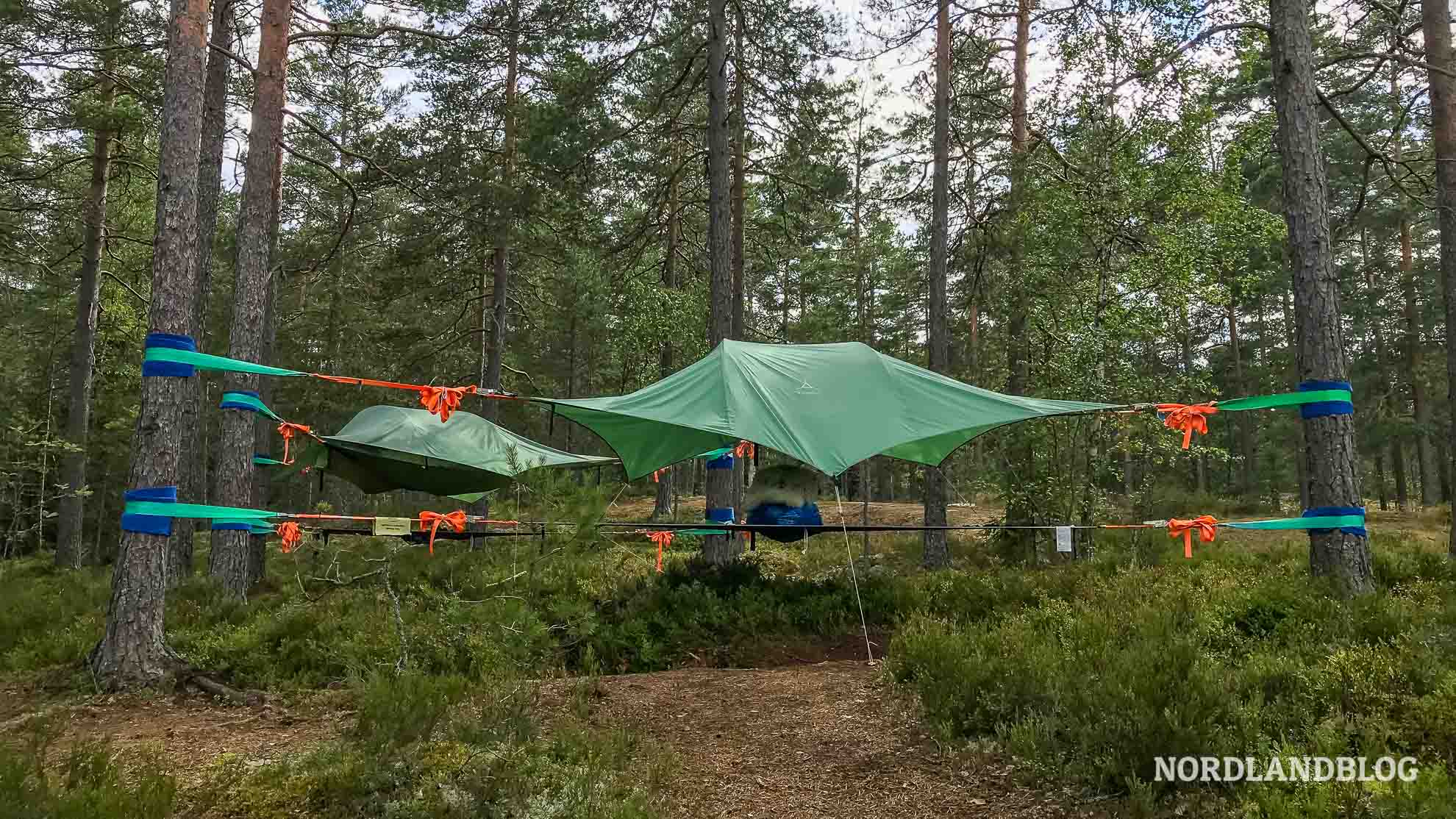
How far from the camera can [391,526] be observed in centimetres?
584

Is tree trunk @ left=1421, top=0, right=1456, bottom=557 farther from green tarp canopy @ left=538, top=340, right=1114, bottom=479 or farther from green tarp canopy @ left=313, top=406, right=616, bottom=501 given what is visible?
green tarp canopy @ left=313, top=406, right=616, bottom=501

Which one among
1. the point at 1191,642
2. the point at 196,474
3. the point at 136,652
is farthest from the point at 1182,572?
the point at 196,474

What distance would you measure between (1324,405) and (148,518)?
773 centimetres

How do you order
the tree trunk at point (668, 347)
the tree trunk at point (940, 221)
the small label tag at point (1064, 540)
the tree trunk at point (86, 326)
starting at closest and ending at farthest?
the small label tag at point (1064, 540) < the tree trunk at point (940, 221) < the tree trunk at point (86, 326) < the tree trunk at point (668, 347)

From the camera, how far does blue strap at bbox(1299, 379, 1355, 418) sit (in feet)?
16.3

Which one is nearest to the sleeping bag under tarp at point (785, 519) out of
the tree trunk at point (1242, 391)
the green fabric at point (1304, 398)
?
the green fabric at point (1304, 398)

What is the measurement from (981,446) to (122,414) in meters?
19.1

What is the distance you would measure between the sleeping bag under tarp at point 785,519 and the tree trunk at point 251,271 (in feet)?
16.8

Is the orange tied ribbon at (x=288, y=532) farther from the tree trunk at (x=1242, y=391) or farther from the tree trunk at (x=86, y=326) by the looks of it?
the tree trunk at (x=1242, y=391)

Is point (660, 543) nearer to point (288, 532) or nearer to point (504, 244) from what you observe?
point (288, 532)

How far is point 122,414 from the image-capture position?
1728 cm

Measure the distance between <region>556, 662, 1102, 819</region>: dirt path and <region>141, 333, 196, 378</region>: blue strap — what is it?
3444 mm

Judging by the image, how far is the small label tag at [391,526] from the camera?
19.0 ft

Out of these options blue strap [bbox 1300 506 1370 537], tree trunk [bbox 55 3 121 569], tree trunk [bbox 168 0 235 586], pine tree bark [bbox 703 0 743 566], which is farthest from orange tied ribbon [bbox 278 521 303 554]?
tree trunk [bbox 55 3 121 569]
